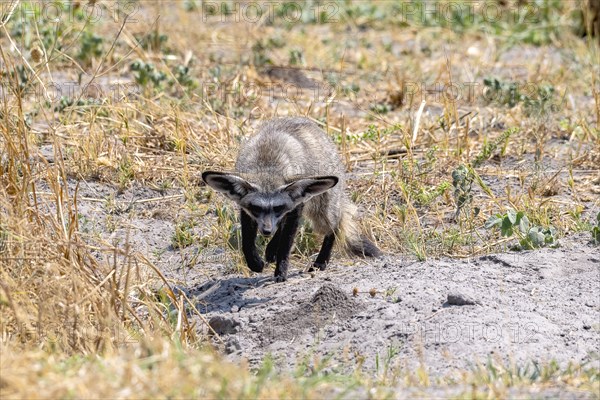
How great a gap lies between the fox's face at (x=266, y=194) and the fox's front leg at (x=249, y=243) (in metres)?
0.27

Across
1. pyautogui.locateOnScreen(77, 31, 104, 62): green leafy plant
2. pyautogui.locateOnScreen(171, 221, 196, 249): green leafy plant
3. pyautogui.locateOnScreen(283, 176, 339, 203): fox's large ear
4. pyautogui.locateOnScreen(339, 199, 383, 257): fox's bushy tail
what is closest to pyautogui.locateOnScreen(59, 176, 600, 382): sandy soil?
pyautogui.locateOnScreen(339, 199, 383, 257): fox's bushy tail

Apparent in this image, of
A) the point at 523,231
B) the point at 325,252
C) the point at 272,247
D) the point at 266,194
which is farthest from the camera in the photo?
the point at 325,252

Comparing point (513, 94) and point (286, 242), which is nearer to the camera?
point (286, 242)

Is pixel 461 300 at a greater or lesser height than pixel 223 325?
greater

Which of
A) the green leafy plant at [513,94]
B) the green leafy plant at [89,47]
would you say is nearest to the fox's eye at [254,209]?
the green leafy plant at [513,94]

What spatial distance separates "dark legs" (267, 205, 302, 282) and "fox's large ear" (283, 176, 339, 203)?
0.23 m

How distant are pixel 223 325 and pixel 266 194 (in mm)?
1022

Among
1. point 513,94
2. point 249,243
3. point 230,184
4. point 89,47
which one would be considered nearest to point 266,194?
point 230,184

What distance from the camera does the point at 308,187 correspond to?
6988mm

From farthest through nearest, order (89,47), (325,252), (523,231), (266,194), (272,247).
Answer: (89,47)
(325,252)
(272,247)
(523,231)
(266,194)

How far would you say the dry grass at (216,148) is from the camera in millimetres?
4957

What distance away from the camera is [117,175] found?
8.70 m

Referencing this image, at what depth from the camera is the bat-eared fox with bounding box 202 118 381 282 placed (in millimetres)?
6922

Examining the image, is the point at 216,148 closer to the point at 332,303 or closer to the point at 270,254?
the point at 270,254
